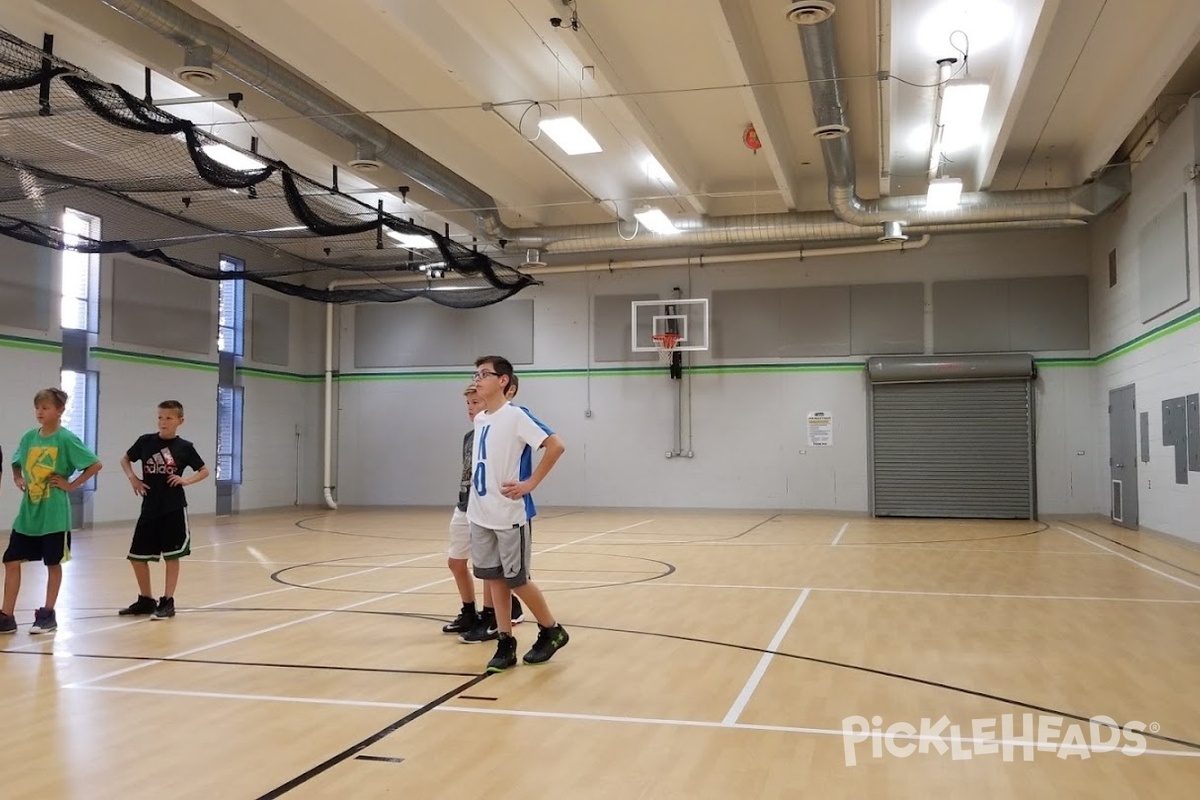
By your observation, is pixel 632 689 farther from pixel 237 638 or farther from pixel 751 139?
pixel 751 139

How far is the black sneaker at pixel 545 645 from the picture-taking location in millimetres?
5332

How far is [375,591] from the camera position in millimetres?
8219

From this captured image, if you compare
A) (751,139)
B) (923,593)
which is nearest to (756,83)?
(751,139)

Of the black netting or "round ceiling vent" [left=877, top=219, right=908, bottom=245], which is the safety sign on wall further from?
the black netting

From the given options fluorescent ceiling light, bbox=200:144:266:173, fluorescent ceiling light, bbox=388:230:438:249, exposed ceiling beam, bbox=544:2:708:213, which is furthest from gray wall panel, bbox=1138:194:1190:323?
fluorescent ceiling light, bbox=200:144:266:173

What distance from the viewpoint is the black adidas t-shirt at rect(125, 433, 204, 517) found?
6.77 metres

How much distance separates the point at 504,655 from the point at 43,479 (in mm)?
3447

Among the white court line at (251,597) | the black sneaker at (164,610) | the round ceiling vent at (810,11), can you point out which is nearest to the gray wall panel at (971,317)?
the round ceiling vent at (810,11)

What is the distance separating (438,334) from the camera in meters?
20.5

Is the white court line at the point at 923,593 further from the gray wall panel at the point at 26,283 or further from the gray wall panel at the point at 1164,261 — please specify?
the gray wall panel at the point at 26,283

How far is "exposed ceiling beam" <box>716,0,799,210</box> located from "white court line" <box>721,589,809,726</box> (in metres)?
5.33

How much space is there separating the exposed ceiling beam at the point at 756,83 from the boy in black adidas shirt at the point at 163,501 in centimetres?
584

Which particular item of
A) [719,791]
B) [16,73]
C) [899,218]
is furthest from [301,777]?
[899,218]

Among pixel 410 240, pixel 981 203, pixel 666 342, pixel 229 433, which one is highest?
pixel 981 203
